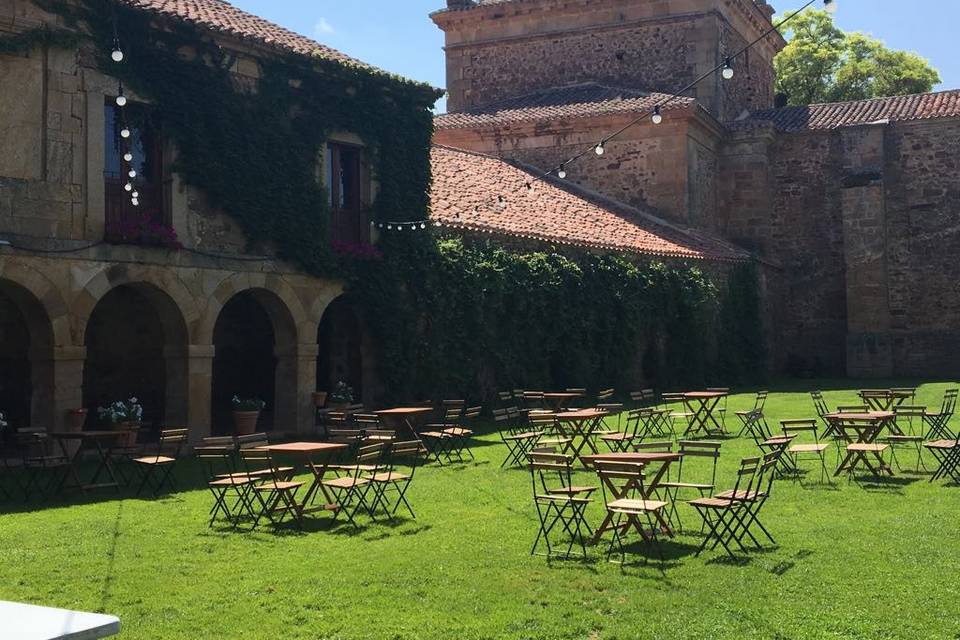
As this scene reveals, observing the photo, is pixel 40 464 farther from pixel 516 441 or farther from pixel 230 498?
pixel 516 441

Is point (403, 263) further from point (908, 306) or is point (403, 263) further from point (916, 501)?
point (908, 306)

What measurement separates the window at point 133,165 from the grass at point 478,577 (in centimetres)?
547

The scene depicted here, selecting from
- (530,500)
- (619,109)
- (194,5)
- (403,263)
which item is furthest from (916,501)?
(619,109)

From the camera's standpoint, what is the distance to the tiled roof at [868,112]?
95.0 ft

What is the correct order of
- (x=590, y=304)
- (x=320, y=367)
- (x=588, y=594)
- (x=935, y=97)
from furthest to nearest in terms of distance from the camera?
(x=935, y=97) < (x=590, y=304) < (x=320, y=367) < (x=588, y=594)

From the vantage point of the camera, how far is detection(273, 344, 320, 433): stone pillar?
1689 cm

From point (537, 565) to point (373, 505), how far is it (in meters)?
2.58

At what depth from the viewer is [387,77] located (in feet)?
60.4

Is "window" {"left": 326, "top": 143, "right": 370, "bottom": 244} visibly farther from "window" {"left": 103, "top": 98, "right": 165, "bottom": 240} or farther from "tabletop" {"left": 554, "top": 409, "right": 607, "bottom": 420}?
"tabletop" {"left": 554, "top": 409, "right": 607, "bottom": 420}

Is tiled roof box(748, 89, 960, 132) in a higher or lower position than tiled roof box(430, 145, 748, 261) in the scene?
higher

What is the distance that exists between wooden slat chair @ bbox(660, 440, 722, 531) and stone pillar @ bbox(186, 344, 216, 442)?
706 cm

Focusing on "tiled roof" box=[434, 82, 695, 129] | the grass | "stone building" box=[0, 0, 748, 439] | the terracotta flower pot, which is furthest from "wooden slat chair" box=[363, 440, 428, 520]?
"tiled roof" box=[434, 82, 695, 129]

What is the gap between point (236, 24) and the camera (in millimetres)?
16672

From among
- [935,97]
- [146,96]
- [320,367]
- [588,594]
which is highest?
[935,97]
